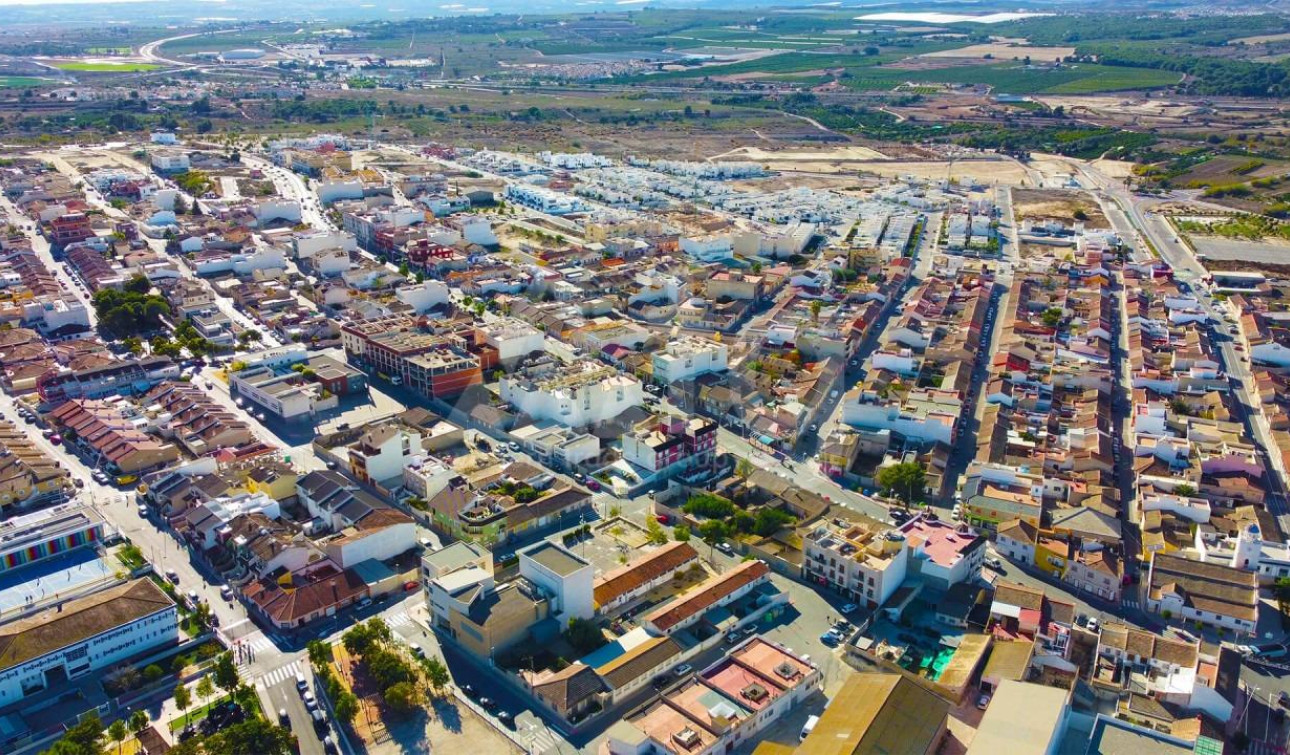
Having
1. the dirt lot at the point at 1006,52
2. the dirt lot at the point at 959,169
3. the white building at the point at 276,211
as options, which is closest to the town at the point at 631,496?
the white building at the point at 276,211

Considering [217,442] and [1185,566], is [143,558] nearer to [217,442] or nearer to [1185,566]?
[217,442]

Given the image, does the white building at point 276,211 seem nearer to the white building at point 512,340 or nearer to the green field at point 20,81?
the white building at point 512,340

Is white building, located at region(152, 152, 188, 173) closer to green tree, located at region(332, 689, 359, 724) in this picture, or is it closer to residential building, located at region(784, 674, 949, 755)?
green tree, located at region(332, 689, 359, 724)

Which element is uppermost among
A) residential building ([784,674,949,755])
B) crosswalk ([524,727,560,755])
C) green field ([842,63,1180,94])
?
green field ([842,63,1180,94])

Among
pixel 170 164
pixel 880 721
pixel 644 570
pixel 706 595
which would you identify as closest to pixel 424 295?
pixel 644 570

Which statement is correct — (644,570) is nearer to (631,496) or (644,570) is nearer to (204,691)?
(631,496)

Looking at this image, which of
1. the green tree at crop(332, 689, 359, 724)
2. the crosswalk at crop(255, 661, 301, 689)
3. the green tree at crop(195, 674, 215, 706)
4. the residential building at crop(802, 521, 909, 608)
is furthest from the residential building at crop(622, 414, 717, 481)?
the green tree at crop(195, 674, 215, 706)
